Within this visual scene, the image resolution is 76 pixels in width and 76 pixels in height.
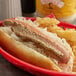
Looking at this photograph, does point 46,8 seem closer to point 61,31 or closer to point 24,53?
point 61,31

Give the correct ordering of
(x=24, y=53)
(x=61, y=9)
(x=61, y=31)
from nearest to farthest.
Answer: (x=24, y=53), (x=61, y=31), (x=61, y=9)

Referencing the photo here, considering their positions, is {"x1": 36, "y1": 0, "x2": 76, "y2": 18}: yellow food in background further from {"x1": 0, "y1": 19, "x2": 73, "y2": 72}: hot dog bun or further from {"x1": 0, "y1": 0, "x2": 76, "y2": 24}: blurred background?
{"x1": 0, "y1": 19, "x2": 73, "y2": 72}: hot dog bun

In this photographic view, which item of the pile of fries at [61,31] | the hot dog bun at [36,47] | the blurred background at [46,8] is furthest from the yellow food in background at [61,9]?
the hot dog bun at [36,47]

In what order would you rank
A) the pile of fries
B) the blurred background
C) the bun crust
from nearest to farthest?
the bun crust → the pile of fries → the blurred background

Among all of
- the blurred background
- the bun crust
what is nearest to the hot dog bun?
the bun crust

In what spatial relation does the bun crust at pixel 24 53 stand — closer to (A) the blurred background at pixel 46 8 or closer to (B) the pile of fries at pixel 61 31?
(B) the pile of fries at pixel 61 31

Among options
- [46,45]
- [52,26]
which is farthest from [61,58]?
[52,26]

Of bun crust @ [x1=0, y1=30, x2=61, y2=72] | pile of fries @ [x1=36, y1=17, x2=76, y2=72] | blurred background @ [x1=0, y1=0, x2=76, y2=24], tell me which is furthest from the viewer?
blurred background @ [x1=0, y1=0, x2=76, y2=24]

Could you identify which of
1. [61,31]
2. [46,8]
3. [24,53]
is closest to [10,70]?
[24,53]
